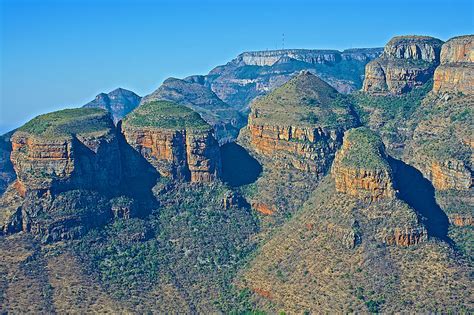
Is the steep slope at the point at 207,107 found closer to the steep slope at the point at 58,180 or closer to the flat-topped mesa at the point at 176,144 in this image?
the flat-topped mesa at the point at 176,144

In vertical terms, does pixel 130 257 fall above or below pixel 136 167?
below

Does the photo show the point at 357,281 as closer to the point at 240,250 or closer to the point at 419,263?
the point at 419,263

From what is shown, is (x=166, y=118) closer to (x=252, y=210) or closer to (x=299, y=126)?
(x=252, y=210)

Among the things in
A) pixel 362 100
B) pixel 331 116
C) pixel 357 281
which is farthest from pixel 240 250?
pixel 362 100

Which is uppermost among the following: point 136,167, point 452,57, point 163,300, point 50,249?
point 452,57

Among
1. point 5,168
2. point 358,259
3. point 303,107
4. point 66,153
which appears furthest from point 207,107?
point 358,259

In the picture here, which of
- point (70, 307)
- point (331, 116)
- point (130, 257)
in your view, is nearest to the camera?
point (70, 307)
